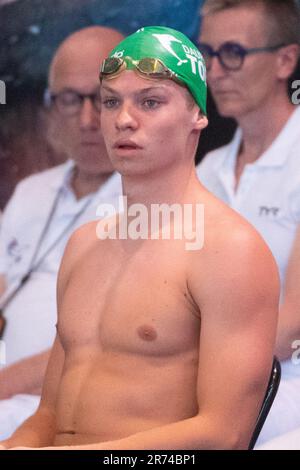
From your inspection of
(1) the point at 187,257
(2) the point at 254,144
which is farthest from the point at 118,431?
(2) the point at 254,144

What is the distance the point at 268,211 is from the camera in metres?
2.96

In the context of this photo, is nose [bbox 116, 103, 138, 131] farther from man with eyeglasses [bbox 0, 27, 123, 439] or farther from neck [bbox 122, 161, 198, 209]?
man with eyeglasses [bbox 0, 27, 123, 439]

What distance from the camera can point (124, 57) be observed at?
1909 millimetres

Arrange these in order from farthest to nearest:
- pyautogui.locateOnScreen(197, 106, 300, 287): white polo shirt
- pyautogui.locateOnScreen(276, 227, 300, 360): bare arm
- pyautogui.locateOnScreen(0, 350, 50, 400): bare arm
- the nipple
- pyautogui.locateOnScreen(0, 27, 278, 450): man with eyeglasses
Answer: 1. pyautogui.locateOnScreen(0, 350, 50, 400): bare arm
2. pyautogui.locateOnScreen(197, 106, 300, 287): white polo shirt
3. pyautogui.locateOnScreen(276, 227, 300, 360): bare arm
4. the nipple
5. pyautogui.locateOnScreen(0, 27, 278, 450): man with eyeglasses

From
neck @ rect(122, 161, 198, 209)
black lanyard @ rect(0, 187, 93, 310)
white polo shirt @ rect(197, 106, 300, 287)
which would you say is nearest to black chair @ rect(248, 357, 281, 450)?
neck @ rect(122, 161, 198, 209)

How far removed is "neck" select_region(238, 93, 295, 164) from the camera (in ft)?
9.93

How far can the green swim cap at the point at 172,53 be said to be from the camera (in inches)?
74.7

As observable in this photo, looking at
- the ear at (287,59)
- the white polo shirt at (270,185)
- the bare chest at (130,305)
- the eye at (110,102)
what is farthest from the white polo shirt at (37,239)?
the eye at (110,102)

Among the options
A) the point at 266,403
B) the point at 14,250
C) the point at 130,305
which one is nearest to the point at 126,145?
the point at 130,305

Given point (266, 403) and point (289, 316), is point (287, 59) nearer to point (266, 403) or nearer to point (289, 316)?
point (289, 316)

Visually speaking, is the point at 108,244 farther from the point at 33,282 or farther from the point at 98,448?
the point at 33,282

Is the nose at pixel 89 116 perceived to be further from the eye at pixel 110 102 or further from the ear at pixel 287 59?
the eye at pixel 110 102

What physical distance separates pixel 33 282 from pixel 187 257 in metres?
1.51

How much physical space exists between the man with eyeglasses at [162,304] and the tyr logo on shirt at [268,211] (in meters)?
1.03
